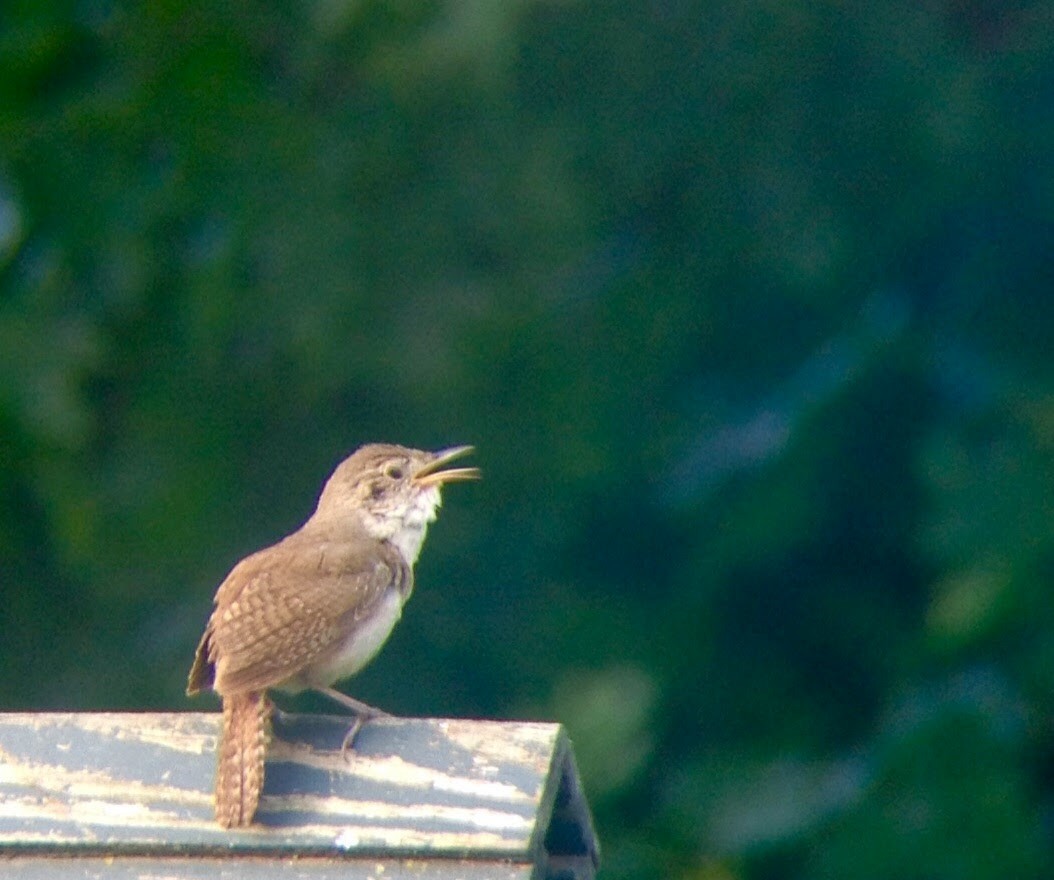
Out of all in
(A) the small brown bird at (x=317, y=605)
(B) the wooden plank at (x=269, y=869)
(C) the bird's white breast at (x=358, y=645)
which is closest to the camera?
(B) the wooden plank at (x=269, y=869)

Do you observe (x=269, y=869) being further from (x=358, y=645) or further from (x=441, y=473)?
(x=441, y=473)

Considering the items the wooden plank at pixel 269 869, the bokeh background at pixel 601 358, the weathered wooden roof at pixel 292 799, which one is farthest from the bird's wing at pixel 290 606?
the bokeh background at pixel 601 358

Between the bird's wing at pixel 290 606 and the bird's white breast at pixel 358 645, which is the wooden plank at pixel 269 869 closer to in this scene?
the bird's wing at pixel 290 606

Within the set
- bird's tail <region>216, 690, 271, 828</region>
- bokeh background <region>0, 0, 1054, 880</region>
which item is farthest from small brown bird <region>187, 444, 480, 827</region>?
bokeh background <region>0, 0, 1054, 880</region>

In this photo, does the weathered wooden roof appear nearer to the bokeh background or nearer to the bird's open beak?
the bird's open beak

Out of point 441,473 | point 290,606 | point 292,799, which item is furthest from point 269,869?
point 441,473

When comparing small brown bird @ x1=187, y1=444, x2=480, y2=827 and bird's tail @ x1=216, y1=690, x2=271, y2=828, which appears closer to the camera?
bird's tail @ x1=216, y1=690, x2=271, y2=828

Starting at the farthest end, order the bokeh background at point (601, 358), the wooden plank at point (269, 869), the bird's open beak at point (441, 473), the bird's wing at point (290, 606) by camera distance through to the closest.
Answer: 1. the bokeh background at point (601, 358)
2. the bird's open beak at point (441, 473)
3. the bird's wing at point (290, 606)
4. the wooden plank at point (269, 869)
